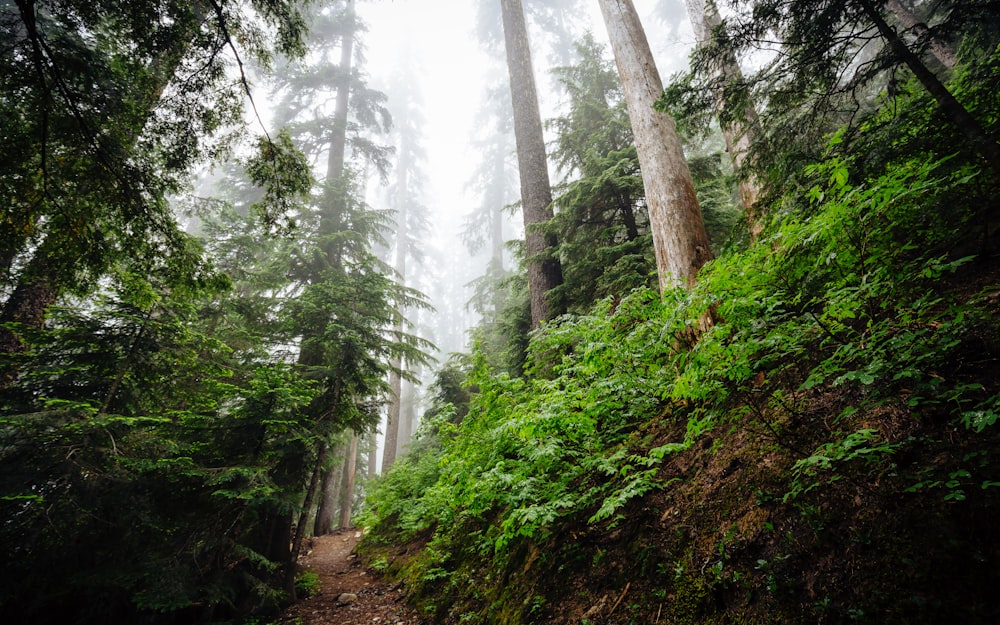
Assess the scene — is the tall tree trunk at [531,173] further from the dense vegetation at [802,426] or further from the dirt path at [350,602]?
the dirt path at [350,602]

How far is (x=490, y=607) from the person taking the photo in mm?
3717

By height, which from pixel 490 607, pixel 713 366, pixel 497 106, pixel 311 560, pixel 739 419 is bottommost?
pixel 311 560

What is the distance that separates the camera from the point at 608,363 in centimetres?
372

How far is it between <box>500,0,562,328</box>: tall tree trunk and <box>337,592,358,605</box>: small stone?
5.62m

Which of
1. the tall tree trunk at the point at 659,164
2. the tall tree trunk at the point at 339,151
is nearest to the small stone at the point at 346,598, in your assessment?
the tall tree trunk at the point at 659,164

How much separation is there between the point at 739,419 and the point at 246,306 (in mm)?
9603

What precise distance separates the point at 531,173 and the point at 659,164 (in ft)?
13.4

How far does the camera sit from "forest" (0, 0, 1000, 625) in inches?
79.0

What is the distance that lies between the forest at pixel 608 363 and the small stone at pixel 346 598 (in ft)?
2.43

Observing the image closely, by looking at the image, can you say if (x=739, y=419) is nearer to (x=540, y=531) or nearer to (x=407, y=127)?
(x=540, y=531)

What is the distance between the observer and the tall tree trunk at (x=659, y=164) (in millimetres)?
5160

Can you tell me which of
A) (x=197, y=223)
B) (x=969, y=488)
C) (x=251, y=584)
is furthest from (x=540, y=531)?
(x=197, y=223)

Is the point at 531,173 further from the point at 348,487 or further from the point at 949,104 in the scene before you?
the point at 348,487

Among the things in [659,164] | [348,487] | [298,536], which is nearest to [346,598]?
[298,536]
